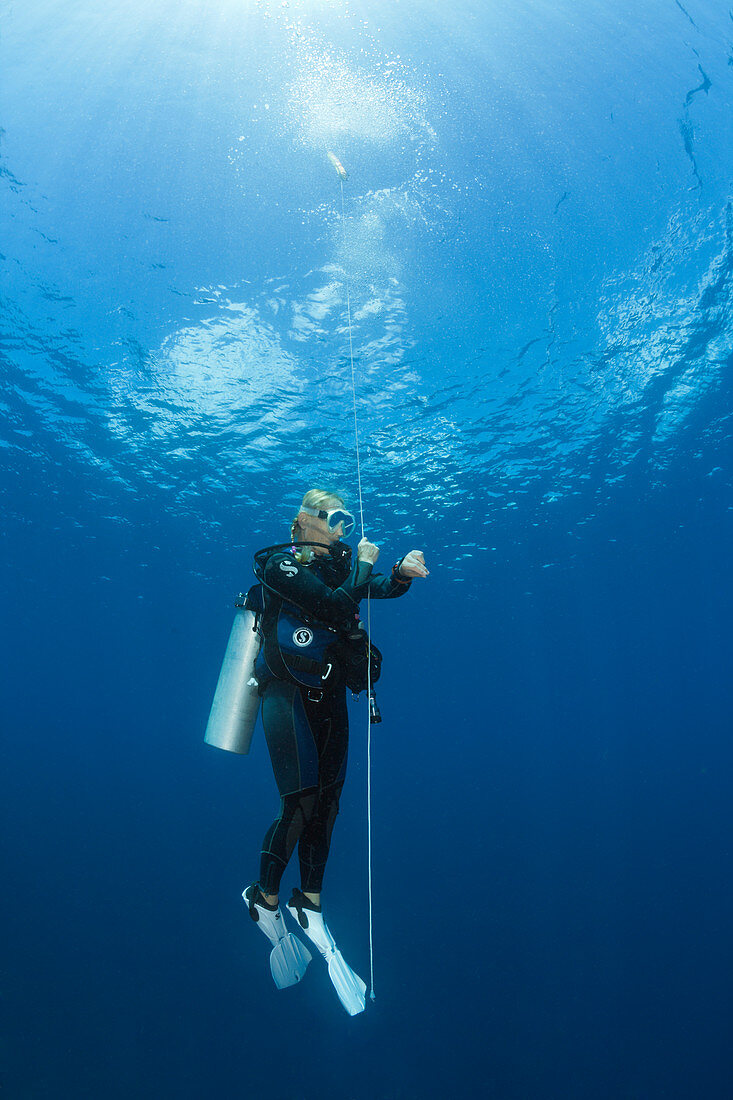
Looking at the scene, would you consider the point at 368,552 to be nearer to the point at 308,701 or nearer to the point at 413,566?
the point at 413,566

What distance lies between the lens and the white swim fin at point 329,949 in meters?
3.40

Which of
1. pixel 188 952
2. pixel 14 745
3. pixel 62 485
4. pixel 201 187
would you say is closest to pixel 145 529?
pixel 62 485

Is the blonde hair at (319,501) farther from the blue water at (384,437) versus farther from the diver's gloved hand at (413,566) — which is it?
the blue water at (384,437)

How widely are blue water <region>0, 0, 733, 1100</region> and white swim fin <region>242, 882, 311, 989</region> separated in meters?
9.64

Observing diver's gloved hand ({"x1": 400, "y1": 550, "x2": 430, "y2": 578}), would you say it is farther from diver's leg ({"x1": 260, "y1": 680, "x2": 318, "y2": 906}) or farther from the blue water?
the blue water

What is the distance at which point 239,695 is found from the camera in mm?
4367

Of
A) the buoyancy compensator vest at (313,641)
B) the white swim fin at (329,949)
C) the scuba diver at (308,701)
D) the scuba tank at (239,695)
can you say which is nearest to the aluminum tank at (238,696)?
the scuba tank at (239,695)

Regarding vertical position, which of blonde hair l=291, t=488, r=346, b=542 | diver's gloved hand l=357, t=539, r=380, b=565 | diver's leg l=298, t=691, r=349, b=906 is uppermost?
blonde hair l=291, t=488, r=346, b=542

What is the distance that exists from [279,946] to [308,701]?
1584 mm

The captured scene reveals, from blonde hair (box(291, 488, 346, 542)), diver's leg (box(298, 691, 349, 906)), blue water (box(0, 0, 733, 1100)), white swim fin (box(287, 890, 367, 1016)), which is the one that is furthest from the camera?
blue water (box(0, 0, 733, 1100))

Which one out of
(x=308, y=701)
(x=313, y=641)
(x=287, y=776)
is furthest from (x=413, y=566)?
(x=287, y=776)

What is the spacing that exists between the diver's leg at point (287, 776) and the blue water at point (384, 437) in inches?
333

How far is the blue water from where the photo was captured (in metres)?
8.02

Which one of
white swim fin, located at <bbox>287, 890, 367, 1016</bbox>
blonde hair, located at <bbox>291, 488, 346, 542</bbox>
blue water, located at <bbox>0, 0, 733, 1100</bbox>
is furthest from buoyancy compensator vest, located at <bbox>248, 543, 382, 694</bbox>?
blue water, located at <bbox>0, 0, 733, 1100</bbox>
